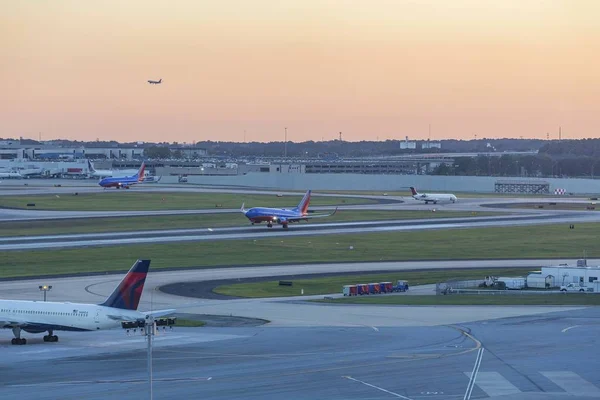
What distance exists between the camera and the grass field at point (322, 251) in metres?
94.3

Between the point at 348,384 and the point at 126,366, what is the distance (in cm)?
1134

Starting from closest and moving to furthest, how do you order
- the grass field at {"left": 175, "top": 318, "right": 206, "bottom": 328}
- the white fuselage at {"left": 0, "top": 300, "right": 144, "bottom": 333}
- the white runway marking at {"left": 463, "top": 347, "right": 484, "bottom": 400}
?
the white runway marking at {"left": 463, "top": 347, "right": 484, "bottom": 400}, the white fuselage at {"left": 0, "top": 300, "right": 144, "bottom": 333}, the grass field at {"left": 175, "top": 318, "right": 206, "bottom": 328}

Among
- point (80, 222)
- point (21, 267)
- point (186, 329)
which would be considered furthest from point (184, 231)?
point (186, 329)

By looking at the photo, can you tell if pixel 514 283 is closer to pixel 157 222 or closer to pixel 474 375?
pixel 474 375

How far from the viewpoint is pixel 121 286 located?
55062mm

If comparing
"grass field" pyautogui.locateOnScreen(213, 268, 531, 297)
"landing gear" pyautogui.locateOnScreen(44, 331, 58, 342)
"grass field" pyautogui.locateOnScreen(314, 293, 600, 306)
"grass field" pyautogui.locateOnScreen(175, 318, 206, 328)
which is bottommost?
"grass field" pyautogui.locateOnScreen(213, 268, 531, 297)

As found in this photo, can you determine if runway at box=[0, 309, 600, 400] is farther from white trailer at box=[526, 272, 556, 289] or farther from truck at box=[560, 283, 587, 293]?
white trailer at box=[526, 272, 556, 289]

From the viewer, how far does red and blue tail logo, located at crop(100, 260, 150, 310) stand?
54.8 meters

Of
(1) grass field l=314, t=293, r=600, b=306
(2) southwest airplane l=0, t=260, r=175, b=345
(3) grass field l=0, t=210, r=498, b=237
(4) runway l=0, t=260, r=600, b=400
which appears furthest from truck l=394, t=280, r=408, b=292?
(3) grass field l=0, t=210, r=498, b=237

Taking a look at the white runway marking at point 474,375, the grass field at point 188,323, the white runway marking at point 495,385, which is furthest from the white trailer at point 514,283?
the white runway marking at point 495,385

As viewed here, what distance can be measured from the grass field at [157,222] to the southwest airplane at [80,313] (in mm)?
68877

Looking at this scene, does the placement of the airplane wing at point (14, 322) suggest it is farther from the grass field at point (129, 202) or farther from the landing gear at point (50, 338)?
the grass field at point (129, 202)

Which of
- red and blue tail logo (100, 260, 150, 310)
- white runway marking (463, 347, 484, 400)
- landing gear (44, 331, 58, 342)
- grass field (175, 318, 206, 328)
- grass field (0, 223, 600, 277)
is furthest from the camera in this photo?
grass field (0, 223, 600, 277)

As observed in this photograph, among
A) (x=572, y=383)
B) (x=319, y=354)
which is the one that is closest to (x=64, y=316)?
(x=319, y=354)
